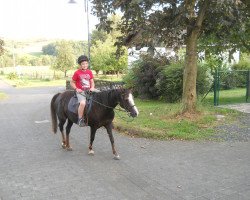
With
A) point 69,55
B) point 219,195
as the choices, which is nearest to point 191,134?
point 219,195

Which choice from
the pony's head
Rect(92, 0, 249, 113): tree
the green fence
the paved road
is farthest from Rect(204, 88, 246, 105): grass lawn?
the pony's head

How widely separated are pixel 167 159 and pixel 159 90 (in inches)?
426

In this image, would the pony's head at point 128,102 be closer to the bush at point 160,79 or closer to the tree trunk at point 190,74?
the tree trunk at point 190,74

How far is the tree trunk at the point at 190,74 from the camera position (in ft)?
39.0

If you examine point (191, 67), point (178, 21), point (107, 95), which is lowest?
point (107, 95)

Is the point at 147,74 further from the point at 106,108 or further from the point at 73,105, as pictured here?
the point at 106,108

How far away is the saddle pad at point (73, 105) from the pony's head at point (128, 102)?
1391 mm

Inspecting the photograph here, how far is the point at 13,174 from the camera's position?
22.5 ft

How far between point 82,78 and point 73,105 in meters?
0.71

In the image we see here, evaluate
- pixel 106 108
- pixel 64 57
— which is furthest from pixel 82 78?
pixel 64 57

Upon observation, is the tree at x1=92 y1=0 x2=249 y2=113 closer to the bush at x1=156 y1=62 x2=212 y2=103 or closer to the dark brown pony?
the dark brown pony

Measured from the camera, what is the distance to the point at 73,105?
27.0 feet

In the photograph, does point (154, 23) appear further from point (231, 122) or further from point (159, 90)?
point (159, 90)

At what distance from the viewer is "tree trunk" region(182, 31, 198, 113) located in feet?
39.0
